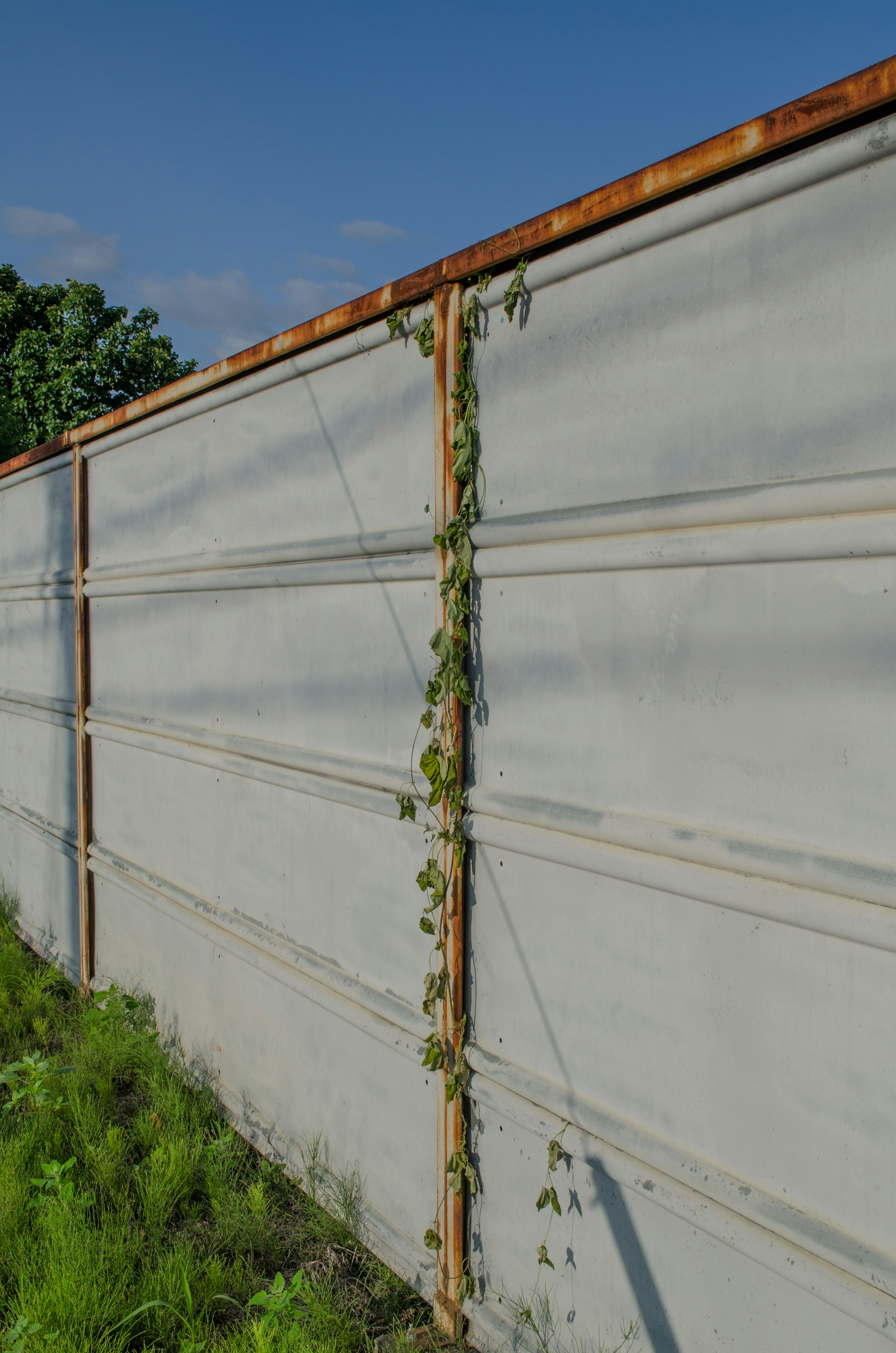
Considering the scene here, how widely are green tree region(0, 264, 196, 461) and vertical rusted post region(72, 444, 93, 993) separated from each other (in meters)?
11.5

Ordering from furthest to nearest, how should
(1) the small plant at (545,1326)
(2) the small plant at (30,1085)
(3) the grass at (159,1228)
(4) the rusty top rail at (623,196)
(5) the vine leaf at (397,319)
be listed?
(2) the small plant at (30,1085) → (5) the vine leaf at (397,319) → (3) the grass at (159,1228) → (1) the small plant at (545,1326) → (4) the rusty top rail at (623,196)

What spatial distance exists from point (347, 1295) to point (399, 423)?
216 cm

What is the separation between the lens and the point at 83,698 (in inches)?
155

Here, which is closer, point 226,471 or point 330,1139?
point 330,1139

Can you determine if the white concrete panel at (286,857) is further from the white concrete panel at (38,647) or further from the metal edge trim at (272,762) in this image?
the white concrete panel at (38,647)

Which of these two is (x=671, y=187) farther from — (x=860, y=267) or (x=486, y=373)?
(x=486, y=373)

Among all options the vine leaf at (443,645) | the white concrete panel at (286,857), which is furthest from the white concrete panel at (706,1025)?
the vine leaf at (443,645)

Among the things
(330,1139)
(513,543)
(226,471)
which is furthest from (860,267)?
(330,1139)

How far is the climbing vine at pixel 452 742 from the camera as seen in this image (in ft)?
6.43

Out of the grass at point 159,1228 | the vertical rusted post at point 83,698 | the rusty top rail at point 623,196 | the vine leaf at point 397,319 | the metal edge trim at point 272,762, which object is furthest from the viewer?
the vertical rusted post at point 83,698

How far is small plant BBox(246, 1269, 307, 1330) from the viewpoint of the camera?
2.02 meters

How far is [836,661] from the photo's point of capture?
1354 millimetres

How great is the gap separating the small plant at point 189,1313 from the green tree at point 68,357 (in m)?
14.2

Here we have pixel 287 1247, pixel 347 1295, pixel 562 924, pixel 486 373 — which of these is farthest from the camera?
pixel 287 1247
